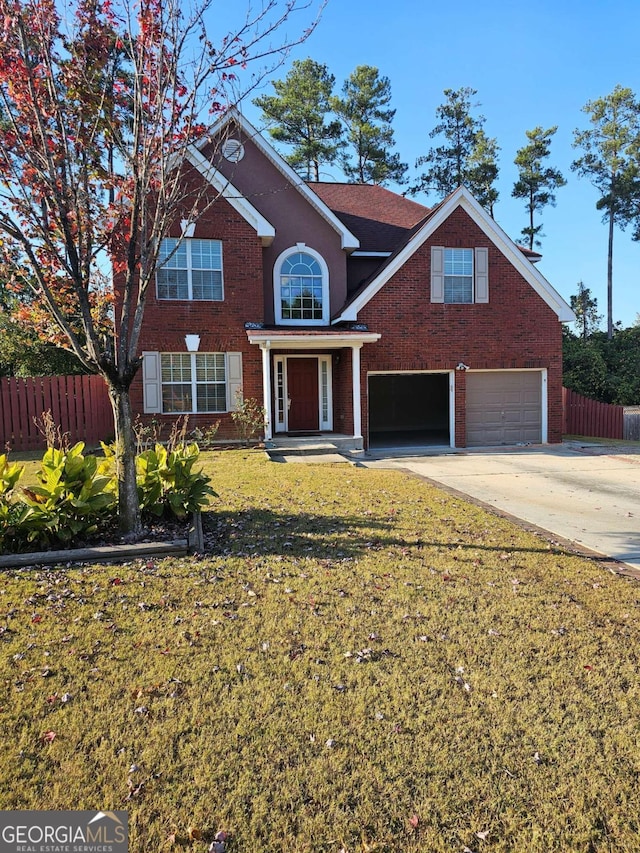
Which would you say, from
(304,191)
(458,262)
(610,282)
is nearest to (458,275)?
(458,262)

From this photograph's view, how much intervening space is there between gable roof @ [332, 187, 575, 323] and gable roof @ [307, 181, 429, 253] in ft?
6.88

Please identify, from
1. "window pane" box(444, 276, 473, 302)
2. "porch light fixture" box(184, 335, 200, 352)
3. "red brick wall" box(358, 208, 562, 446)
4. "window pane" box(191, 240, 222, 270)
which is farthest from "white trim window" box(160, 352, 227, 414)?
"window pane" box(444, 276, 473, 302)

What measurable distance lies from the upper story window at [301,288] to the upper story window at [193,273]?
2080 millimetres

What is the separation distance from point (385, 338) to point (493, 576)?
1161 centimetres

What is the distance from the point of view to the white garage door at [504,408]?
16844mm

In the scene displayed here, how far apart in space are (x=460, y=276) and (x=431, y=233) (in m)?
1.58

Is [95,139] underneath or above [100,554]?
above

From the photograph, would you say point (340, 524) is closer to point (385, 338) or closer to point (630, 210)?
point (385, 338)

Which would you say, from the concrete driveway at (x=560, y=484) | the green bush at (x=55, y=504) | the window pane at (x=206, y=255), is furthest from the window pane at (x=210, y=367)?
the green bush at (x=55, y=504)

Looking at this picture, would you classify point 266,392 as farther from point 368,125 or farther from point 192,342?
point 368,125

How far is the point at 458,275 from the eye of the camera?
16281 millimetres

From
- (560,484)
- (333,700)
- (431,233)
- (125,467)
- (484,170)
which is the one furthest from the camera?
(484,170)

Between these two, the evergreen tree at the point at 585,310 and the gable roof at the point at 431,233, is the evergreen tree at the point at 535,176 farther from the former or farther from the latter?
the gable roof at the point at 431,233

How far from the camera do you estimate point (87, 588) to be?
477 centimetres
